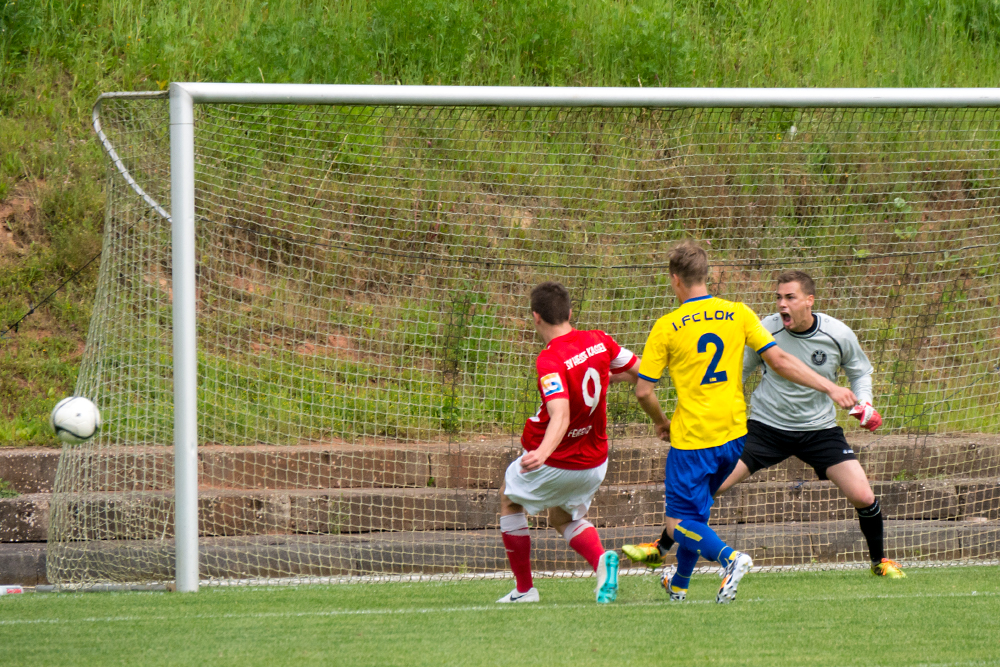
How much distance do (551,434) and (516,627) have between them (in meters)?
0.85

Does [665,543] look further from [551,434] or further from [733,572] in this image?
[551,434]

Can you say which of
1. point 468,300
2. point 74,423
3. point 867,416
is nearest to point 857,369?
point 867,416

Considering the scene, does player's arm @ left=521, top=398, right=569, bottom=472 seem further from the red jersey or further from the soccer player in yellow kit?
the soccer player in yellow kit

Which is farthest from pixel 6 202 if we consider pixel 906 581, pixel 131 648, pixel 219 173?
pixel 906 581

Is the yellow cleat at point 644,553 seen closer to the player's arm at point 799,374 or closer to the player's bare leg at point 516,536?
the player's bare leg at point 516,536

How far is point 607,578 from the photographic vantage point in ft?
15.0

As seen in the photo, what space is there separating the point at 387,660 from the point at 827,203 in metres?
6.33

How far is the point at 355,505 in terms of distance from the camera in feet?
22.5

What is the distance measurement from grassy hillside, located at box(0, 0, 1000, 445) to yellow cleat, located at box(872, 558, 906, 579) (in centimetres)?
662

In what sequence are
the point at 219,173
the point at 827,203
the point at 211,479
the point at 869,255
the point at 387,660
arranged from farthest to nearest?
the point at 827,203
the point at 869,255
the point at 211,479
the point at 219,173
the point at 387,660

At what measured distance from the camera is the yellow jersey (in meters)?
4.39

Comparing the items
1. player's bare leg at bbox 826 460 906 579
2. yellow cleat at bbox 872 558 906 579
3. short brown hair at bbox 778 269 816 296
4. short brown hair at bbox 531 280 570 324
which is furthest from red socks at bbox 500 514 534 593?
yellow cleat at bbox 872 558 906 579

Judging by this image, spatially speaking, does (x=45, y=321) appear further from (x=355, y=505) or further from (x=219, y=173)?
(x=355, y=505)

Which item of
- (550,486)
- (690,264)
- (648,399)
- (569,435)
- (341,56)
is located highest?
(341,56)
